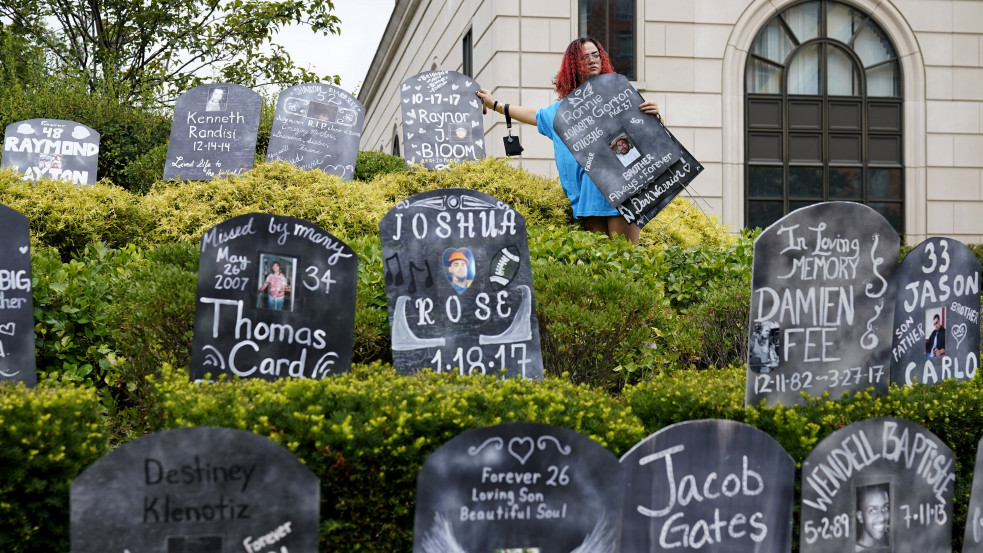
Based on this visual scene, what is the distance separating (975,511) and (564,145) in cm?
418

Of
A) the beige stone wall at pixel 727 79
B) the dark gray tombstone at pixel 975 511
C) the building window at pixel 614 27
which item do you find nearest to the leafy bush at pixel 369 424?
the dark gray tombstone at pixel 975 511

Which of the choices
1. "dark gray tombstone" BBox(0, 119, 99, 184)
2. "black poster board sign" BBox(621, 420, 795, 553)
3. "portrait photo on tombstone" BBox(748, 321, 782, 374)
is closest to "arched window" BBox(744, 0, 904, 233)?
"dark gray tombstone" BBox(0, 119, 99, 184)

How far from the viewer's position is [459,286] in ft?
13.1

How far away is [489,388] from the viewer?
3.27 metres

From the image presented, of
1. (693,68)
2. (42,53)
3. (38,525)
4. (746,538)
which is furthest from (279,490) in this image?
(42,53)

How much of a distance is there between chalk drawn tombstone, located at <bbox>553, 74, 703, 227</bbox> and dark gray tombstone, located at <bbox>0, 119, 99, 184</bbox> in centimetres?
485

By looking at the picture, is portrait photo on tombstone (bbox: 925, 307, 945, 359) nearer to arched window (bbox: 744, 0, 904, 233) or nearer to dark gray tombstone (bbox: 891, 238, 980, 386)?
dark gray tombstone (bbox: 891, 238, 980, 386)

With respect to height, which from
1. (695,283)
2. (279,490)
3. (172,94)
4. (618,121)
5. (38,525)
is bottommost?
(38,525)

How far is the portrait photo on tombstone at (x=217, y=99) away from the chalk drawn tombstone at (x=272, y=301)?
A: 5.14 meters

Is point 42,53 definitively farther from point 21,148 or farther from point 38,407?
point 38,407

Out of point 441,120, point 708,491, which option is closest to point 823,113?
point 441,120

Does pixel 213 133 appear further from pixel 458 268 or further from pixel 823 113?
pixel 823 113

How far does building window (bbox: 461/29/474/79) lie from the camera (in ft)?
50.4

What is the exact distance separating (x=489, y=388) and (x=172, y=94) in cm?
1401
